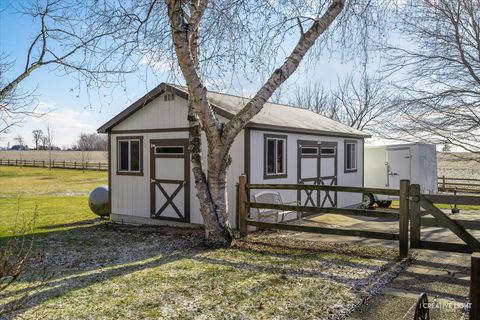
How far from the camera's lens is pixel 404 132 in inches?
520

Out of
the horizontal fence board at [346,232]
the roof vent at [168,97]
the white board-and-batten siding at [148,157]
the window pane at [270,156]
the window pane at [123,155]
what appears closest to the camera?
the horizontal fence board at [346,232]

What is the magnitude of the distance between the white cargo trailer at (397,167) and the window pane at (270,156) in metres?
6.07

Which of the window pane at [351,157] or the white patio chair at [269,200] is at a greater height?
the window pane at [351,157]

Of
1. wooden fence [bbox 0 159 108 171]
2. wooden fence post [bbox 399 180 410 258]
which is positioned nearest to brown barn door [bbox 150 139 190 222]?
wooden fence post [bbox 399 180 410 258]

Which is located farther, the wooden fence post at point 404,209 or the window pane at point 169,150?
the window pane at point 169,150

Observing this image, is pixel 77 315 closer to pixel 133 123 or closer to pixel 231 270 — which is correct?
pixel 231 270

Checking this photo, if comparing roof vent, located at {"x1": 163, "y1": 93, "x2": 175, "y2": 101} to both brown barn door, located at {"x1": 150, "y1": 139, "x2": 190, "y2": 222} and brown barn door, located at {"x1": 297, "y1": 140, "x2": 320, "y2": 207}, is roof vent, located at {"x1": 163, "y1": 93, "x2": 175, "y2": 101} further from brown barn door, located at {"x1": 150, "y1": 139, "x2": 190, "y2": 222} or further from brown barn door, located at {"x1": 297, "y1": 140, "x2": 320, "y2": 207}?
brown barn door, located at {"x1": 297, "y1": 140, "x2": 320, "y2": 207}

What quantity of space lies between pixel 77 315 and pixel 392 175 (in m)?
12.9

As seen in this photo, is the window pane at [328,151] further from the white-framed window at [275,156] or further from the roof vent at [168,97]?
the roof vent at [168,97]

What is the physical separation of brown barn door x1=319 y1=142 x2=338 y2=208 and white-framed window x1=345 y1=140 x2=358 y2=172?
1.02 metres

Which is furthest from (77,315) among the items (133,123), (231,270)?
(133,123)

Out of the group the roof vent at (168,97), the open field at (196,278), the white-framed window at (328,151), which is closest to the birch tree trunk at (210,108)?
the open field at (196,278)

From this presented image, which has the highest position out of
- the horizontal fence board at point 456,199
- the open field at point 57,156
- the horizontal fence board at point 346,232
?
the open field at point 57,156

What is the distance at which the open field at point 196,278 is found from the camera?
4445 millimetres
